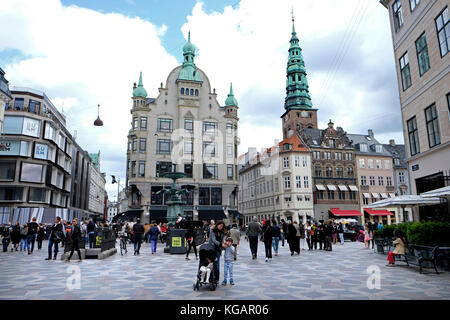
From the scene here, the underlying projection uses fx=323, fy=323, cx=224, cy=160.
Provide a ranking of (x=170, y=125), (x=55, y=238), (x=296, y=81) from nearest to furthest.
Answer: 1. (x=55, y=238)
2. (x=170, y=125)
3. (x=296, y=81)

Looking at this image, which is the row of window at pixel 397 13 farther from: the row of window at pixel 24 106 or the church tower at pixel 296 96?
the church tower at pixel 296 96

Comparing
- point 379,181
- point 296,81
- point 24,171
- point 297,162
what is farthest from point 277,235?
point 296,81

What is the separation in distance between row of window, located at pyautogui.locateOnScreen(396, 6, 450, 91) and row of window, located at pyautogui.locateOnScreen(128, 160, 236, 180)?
27750mm

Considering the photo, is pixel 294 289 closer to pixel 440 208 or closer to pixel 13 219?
pixel 440 208

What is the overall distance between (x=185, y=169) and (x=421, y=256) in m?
35.9

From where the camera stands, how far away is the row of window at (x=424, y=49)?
15.8 m

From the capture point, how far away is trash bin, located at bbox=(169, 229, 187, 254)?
17391mm

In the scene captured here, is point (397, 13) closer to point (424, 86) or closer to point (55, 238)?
point (424, 86)

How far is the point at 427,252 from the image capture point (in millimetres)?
11141

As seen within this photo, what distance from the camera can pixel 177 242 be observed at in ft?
57.2

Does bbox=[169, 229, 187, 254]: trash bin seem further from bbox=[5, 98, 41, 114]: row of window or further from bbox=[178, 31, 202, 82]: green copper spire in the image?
bbox=[5, 98, 41, 114]: row of window
